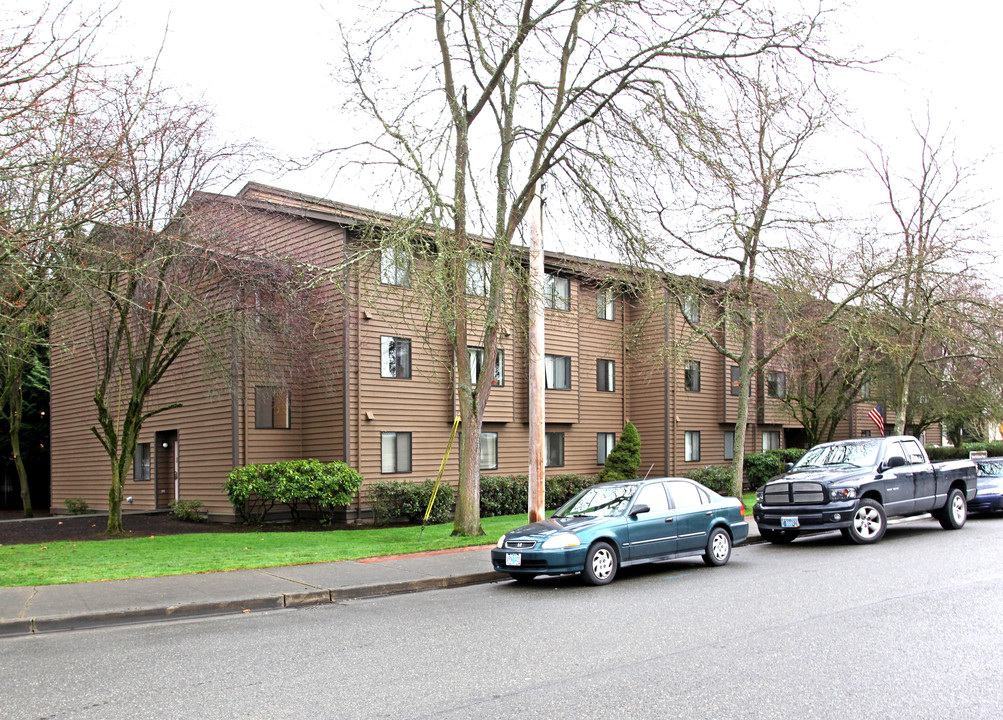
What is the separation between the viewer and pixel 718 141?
47.6ft

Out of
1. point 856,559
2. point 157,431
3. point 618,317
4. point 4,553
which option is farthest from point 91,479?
point 856,559

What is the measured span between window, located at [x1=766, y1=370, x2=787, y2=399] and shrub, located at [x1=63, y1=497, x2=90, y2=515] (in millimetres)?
25178

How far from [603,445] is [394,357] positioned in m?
9.93

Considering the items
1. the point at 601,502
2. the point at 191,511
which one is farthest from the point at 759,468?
the point at 601,502

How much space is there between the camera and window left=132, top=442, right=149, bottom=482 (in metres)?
27.5

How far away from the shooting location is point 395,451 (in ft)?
80.0

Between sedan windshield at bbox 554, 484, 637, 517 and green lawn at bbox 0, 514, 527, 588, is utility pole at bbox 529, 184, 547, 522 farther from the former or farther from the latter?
sedan windshield at bbox 554, 484, 637, 517

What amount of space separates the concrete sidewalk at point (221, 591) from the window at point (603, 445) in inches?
680

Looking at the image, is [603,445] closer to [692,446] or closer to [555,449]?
[555,449]

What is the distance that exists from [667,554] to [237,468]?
1327 cm

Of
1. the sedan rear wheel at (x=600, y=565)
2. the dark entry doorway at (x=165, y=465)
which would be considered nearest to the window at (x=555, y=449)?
the dark entry doorway at (x=165, y=465)

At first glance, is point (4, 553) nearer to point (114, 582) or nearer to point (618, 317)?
point (114, 582)

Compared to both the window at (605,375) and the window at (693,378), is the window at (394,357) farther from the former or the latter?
the window at (693,378)

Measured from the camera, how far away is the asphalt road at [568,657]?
19.8 ft
